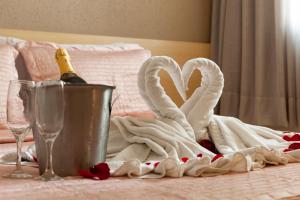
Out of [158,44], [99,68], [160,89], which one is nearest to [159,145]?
[160,89]

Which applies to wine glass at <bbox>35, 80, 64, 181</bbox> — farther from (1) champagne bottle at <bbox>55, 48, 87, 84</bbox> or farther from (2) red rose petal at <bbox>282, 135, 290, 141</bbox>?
(2) red rose petal at <bbox>282, 135, 290, 141</bbox>

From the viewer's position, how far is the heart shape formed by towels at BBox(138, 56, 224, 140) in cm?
154

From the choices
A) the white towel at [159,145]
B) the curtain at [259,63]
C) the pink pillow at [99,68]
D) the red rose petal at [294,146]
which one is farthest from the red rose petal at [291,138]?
the curtain at [259,63]

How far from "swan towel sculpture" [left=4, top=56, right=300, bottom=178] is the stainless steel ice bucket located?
0.08 meters

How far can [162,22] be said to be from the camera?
11.6 ft

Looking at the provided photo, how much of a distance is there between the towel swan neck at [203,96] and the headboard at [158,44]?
1.42m

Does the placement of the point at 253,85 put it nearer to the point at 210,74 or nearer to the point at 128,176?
the point at 210,74

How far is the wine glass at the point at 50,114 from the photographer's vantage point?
1.11 m

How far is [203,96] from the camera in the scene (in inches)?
63.5

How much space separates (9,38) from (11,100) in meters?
1.48

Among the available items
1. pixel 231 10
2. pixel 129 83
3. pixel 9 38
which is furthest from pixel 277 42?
pixel 9 38

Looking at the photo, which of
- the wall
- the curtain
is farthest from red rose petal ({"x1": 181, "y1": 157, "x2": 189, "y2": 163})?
the curtain

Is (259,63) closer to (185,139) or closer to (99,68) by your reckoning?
(99,68)

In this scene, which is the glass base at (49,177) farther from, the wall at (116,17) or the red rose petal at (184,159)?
the wall at (116,17)
